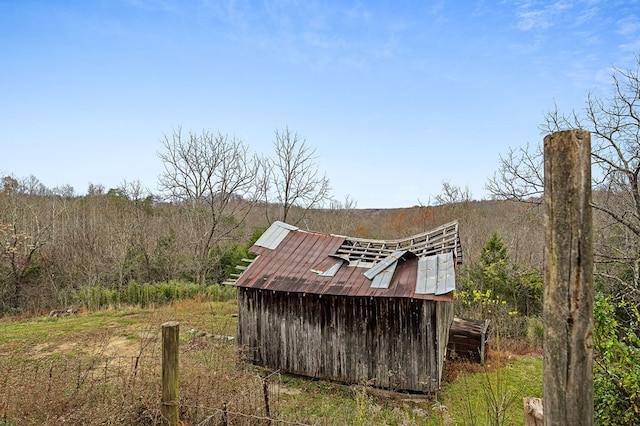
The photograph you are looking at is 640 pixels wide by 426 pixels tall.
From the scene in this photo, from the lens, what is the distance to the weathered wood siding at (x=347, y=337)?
8.56 metres

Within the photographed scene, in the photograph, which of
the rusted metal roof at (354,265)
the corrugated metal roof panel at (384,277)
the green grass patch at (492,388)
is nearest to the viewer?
the green grass patch at (492,388)

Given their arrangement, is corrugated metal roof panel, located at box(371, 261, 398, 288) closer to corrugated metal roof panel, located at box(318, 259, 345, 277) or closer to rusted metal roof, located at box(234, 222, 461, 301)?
rusted metal roof, located at box(234, 222, 461, 301)

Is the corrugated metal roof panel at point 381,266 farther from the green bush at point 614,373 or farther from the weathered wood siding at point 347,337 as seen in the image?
the green bush at point 614,373

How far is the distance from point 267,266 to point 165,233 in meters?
16.0

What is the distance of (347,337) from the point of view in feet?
30.1

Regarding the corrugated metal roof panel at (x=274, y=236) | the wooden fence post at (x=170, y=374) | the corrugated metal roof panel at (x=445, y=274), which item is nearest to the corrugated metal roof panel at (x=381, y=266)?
the corrugated metal roof panel at (x=445, y=274)

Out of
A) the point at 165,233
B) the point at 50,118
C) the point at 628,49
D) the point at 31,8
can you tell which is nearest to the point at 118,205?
the point at 165,233

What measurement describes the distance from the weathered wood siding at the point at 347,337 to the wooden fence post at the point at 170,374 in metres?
5.28

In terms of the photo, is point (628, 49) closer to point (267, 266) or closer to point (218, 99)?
point (267, 266)

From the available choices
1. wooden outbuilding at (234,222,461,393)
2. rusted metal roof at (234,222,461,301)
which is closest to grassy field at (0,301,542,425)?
wooden outbuilding at (234,222,461,393)

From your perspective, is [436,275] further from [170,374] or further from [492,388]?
[170,374]

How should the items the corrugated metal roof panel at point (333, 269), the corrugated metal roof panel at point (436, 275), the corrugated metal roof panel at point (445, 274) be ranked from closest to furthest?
the corrugated metal roof panel at point (445, 274)
the corrugated metal roof panel at point (436, 275)
the corrugated metal roof panel at point (333, 269)

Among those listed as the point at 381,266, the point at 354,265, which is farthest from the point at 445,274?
the point at 354,265

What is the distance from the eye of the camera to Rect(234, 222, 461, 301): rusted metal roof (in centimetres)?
870
